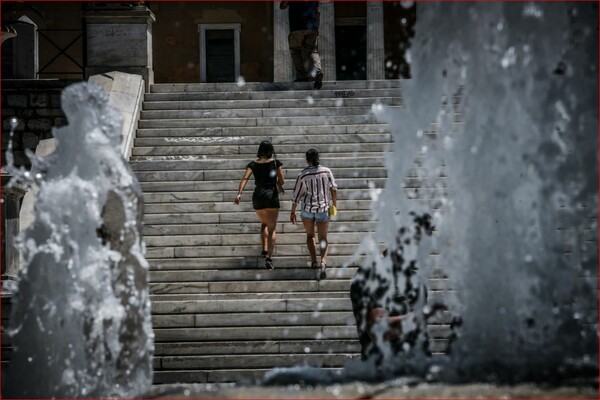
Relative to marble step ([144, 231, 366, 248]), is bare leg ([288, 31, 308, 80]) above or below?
above

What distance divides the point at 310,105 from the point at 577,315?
8956 millimetres

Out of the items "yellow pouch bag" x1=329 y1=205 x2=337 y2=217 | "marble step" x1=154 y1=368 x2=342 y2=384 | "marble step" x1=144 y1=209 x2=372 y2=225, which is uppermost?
"yellow pouch bag" x1=329 y1=205 x2=337 y2=217

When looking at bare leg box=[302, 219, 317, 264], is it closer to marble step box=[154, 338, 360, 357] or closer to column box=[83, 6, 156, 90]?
marble step box=[154, 338, 360, 357]

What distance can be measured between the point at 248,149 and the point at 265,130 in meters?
0.52

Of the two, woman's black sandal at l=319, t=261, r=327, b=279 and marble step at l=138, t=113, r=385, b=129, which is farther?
marble step at l=138, t=113, r=385, b=129

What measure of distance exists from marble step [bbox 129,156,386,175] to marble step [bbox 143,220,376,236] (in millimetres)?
1351

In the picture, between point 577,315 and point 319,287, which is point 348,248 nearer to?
point 319,287

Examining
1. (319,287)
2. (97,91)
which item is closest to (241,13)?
(319,287)

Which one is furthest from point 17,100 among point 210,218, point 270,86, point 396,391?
point 396,391

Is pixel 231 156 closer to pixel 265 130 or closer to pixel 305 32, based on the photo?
pixel 265 130

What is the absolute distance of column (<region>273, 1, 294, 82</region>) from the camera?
2634 cm

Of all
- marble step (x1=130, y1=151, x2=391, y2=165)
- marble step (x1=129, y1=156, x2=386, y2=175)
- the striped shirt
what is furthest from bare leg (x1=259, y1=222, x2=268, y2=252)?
marble step (x1=130, y1=151, x2=391, y2=165)

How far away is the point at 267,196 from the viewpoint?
11742mm

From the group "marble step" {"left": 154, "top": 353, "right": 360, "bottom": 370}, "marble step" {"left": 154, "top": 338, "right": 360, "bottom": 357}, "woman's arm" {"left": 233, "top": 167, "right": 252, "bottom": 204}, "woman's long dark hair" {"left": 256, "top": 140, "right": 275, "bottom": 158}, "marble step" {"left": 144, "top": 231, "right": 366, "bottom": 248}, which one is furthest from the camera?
"marble step" {"left": 144, "top": 231, "right": 366, "bottom": 248}
